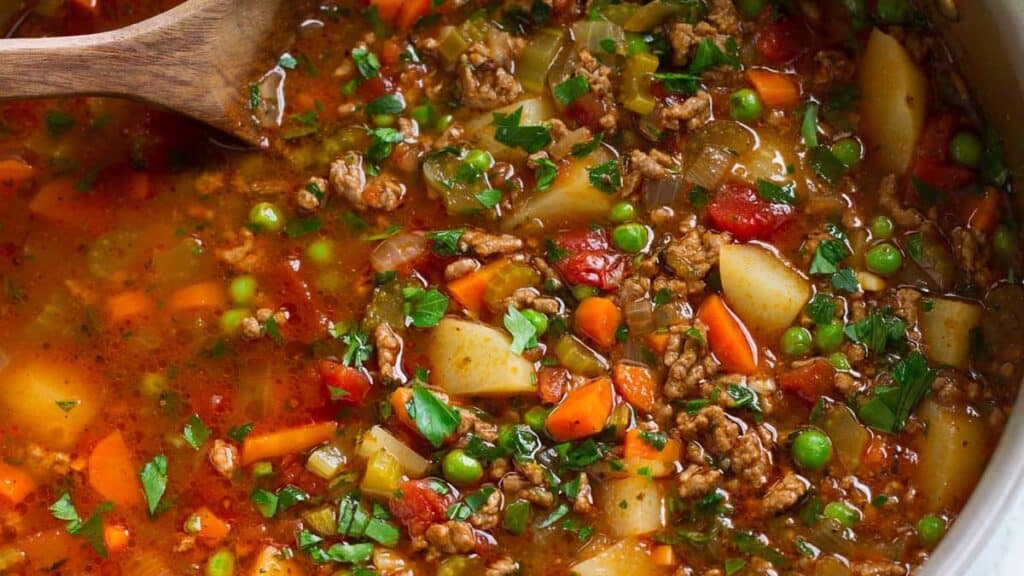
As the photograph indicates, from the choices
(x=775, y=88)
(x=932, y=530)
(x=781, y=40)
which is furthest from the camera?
(x=781, y=40)

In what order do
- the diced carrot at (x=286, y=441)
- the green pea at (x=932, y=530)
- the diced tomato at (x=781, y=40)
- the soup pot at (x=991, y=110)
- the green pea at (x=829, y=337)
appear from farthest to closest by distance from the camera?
the diced tomato at (x=781, y=40)
the diced carrot at (x=286, y=441)
the green pea at (x=829, y=337)
the green pea at (x=932, y=530)
the soup pot at (x=991, y=110)

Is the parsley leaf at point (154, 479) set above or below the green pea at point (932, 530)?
below

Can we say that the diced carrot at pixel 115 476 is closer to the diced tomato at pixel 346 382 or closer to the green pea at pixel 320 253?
the diced tomato at pixel 346 382

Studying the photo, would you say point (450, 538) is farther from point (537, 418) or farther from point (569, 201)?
point (569, 201)

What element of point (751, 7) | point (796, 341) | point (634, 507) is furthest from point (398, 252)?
point (751, 7)

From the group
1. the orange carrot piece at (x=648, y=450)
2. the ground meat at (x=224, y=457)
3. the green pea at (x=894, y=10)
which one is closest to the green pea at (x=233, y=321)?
the ground meat at (x=224, y=457)

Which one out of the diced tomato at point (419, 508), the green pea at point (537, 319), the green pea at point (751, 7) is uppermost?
the green pea at point (751, 7)

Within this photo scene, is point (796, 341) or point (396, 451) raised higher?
point (796, 341)
